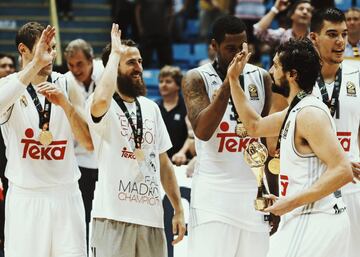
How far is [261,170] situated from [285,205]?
722mm

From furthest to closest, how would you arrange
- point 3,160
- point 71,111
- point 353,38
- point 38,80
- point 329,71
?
point 353,38
point 3,160
point 329,71
point 38,80
point 71,111

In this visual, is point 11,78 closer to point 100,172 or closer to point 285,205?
point 100,172

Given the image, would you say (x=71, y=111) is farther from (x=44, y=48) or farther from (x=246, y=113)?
(x=246, y=113)

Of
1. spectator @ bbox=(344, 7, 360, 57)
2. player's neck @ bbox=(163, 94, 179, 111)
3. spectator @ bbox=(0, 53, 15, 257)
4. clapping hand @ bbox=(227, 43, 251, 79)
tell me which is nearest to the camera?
clapping hand @ bbox=(227, 43, 251, 79)

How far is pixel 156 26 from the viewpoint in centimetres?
1402

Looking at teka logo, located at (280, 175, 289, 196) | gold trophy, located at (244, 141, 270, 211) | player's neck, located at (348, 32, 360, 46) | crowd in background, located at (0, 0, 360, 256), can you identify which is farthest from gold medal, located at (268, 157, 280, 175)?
player's neck, located at (348, 32, 360, 46)

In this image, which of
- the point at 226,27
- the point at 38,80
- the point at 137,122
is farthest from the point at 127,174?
the point at 226,27

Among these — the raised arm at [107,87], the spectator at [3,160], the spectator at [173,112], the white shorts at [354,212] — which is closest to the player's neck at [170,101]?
the spectator at [173,112]

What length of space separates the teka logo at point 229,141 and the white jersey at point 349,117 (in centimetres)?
69

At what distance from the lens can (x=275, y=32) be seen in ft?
32.8

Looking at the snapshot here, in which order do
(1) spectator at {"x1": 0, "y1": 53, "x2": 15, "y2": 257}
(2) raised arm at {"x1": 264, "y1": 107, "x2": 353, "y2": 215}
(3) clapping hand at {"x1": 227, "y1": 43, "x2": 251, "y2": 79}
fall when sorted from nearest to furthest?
(2) raised arm at {"x1": 264, "y1": 107, "x2": 353, "y2": 215}, (3) clapping hand at {"x1": 227, "y1": 43, "x2": 251, "y2": 79}, (1) spectator at {"x1": 0, "y1": 53, "x2": 15, "y2": 257}

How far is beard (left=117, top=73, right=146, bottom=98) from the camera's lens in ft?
21.0

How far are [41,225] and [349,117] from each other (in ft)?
8.10

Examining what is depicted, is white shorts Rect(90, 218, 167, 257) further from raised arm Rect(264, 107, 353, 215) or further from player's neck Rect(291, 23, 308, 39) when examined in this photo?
player's neck Rect(291, 23, 308, 39)
